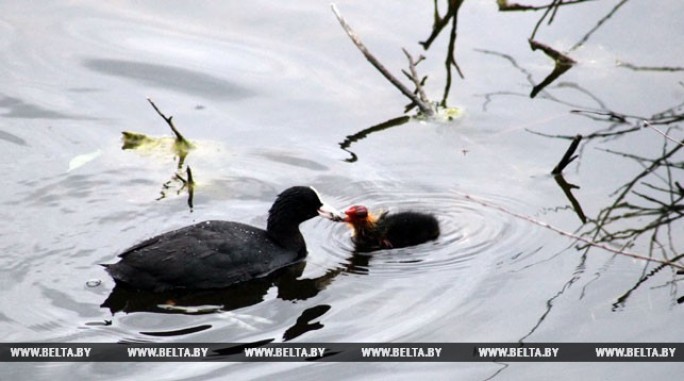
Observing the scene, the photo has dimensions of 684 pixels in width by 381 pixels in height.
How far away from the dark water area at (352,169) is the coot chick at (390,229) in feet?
0.36

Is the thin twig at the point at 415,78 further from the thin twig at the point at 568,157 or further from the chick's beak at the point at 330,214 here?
the chick's beak at the point at 330,214

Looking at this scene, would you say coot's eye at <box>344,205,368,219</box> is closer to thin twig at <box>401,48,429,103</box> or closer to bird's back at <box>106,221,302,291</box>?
bird's back at <box>106,221,302,291</box>

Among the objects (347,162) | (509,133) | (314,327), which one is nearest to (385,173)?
(347,162)

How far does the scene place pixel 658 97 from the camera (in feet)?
35.3

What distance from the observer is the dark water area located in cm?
787

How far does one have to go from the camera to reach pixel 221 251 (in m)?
8.47

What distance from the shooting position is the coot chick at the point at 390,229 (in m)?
8.96

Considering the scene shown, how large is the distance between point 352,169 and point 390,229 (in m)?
1.10

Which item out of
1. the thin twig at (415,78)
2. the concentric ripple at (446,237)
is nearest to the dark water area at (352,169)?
the concentric ripple at (446,237)

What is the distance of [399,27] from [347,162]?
2.45 m

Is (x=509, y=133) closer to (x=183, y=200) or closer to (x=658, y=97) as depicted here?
(x=658, y=97)

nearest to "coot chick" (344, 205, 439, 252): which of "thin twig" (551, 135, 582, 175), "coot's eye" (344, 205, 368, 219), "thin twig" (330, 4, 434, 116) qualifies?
"coot's eye" (344, 205, 368, 219)

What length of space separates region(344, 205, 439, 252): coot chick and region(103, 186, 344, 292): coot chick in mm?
161

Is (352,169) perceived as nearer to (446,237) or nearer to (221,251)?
(446,237)
